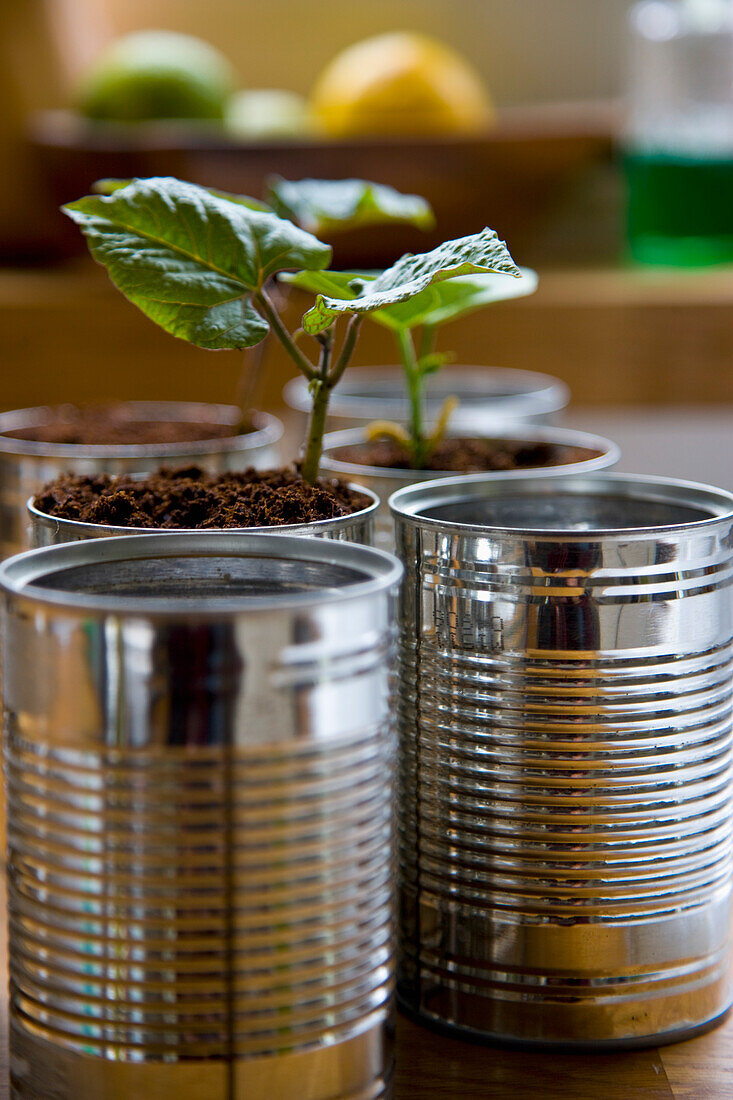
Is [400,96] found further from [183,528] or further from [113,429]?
[183,528]

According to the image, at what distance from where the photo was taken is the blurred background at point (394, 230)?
1.21 m

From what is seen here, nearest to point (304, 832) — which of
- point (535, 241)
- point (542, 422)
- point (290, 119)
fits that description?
point (542, 422)

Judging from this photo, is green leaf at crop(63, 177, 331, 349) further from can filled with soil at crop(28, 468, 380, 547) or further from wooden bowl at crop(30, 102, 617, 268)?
wooden bowl at crop(30, 102, 617, 268)

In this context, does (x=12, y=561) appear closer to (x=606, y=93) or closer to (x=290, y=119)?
(x=290, y=119)

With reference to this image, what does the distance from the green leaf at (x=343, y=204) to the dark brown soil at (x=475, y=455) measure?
12cm

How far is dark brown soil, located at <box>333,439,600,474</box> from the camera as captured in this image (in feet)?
2.18

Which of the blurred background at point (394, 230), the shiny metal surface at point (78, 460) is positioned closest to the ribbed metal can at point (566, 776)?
the shiny metal surface at point (78, 460)

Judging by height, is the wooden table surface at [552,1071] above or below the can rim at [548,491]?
below

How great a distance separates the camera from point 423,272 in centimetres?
44

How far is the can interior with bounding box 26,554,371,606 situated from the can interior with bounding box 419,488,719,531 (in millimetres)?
107

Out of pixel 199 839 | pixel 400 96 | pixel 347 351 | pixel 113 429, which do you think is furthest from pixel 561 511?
pixel 400 96

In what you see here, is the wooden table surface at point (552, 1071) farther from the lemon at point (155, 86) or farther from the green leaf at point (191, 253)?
the lemon at point (155, 86)

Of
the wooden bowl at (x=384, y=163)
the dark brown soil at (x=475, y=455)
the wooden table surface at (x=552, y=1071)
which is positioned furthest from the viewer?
the wooden bowl at (x=384, y=163)

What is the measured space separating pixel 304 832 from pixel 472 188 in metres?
0.97
